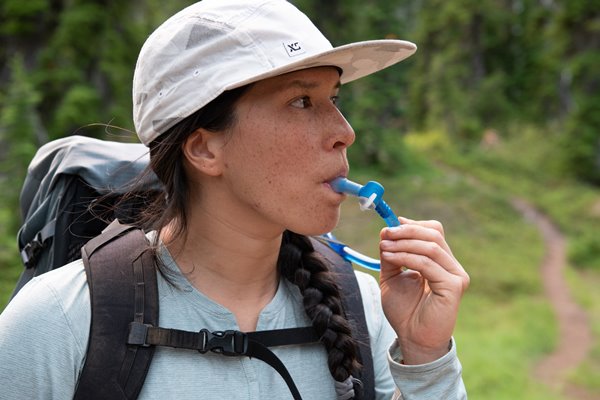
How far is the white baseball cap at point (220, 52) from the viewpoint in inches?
61.0

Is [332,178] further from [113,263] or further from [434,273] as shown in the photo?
[113,263]

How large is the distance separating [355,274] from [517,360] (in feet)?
25.2

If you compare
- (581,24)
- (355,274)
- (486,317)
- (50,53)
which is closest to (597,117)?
(581,24)

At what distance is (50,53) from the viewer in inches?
328

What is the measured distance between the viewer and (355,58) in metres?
1.69

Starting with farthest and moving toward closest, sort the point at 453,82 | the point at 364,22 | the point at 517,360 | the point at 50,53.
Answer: the point at 453,82 → the point at 364,22 → the point at 517,360 → the point at 50,53

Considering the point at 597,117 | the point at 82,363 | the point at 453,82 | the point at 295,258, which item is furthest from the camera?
the point at 453,82

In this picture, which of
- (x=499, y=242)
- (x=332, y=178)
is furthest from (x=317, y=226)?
(x=499, y=242)

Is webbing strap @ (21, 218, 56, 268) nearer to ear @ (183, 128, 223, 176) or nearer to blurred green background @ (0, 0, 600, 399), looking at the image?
blurred green background @ (0, 0, 600, 399)

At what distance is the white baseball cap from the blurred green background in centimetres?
38

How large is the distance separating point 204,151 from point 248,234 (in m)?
0.22

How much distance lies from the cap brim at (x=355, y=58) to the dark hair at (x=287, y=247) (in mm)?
133

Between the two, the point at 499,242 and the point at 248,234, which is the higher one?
the point at 248,234

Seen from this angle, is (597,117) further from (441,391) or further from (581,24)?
(441,391)
